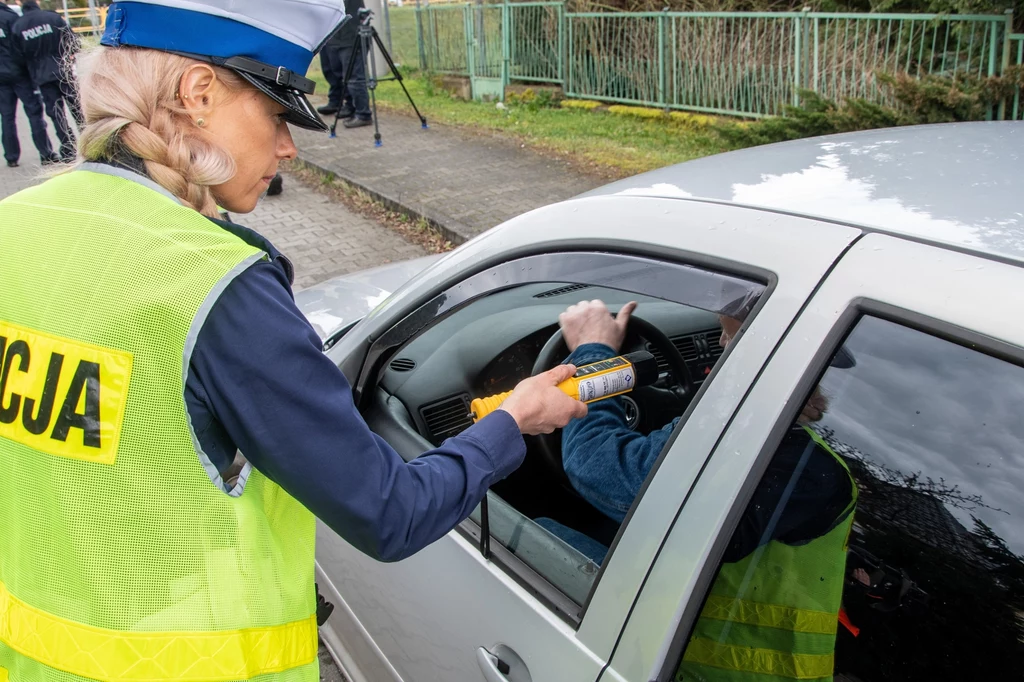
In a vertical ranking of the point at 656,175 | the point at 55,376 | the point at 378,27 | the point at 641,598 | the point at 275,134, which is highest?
the point at 378,27

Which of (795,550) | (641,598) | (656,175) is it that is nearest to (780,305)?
(795,550)

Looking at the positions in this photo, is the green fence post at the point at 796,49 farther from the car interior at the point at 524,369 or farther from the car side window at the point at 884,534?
the car side window at the point at 884,534

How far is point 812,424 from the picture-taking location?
3.56 feet

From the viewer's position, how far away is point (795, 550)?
3.73 feet

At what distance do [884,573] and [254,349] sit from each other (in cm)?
91

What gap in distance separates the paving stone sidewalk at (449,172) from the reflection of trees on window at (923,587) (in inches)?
194

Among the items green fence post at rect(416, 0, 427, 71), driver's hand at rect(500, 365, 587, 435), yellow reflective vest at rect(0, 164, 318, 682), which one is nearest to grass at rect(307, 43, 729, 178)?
green fence post at rect(416, 0, 427, 71)

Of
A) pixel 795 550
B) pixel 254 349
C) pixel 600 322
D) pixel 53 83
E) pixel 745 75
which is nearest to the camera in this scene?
pixel 254 349

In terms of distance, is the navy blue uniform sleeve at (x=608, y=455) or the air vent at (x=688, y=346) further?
the air vent at (x=688, y=346)

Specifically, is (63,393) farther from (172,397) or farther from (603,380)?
(603,380)

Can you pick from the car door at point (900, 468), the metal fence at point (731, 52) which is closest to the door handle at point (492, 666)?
the car door at point (900, 468)

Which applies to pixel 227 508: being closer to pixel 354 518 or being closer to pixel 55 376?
pixel 354 518

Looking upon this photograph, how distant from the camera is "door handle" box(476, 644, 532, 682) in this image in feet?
4.43

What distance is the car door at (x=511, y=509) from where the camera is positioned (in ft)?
3.70
